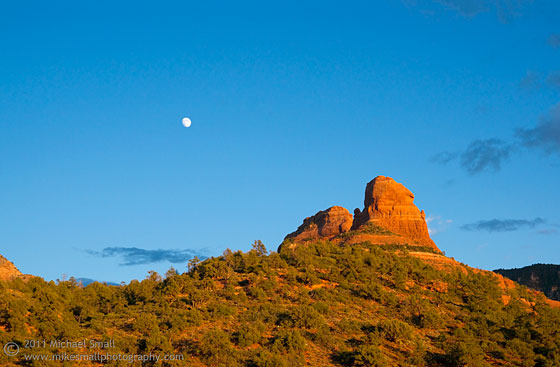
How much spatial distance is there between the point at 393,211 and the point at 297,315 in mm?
52394

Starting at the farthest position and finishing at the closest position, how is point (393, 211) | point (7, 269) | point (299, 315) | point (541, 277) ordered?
point (541, 277) < point (393, 211) < point (7, 269) < point (299, 315)

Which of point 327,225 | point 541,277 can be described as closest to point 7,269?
point 327,225

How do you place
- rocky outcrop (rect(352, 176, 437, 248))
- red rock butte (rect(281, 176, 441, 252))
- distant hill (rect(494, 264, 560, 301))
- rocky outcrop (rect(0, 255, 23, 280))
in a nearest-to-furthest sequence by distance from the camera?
rocky outcrop (rect(0, 255, 23, 280)) → red rock butte (rect(281, 176, 441, 252)) → rocky outcrop (rect(352, 176, 437, 248)) → distant hill (rect(494, 264, 560, 301))

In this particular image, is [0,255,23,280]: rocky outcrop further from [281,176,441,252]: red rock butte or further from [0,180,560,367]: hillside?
[281,176,441,252]: red rock butte

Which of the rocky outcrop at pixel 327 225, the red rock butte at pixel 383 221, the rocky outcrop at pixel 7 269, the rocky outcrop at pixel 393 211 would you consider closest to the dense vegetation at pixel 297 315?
the rocky outcrop at pixel 7 269

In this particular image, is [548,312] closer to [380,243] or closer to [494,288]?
[494,288]

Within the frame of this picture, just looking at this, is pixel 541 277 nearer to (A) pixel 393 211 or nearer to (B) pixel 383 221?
(A) pixel 393 211

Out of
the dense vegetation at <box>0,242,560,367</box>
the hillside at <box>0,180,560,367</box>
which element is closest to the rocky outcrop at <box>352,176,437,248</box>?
the hillside at <box>0,180,560,367</box>

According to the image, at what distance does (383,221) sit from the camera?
93.1 m

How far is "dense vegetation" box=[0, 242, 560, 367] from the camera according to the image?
132ft

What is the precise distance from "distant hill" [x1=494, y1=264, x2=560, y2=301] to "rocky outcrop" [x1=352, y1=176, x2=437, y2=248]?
42.1 m

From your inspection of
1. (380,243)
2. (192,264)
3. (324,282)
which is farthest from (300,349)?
(380,243)

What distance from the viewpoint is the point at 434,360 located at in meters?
41.2

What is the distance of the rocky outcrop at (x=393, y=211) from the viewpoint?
92062 millimetres
